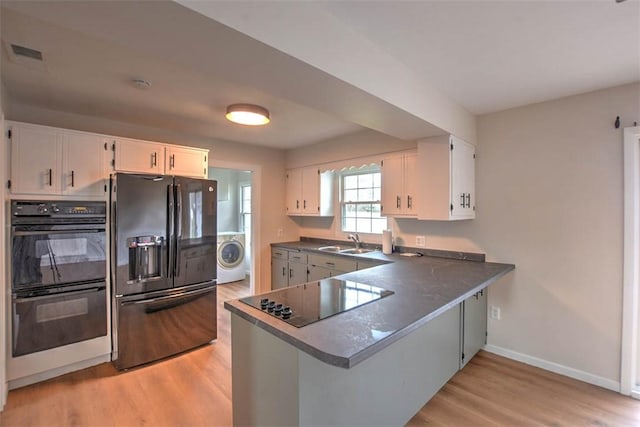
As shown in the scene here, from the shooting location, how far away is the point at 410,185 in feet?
10.4

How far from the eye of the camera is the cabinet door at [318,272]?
3.52 m

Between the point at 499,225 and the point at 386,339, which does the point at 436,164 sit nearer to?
the point at 499,225

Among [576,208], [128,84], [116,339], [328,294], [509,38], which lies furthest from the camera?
[116,339]

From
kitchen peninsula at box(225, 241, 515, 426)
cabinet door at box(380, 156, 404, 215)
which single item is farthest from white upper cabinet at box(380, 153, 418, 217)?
kitchen peninsula at box(225, 241, 515, 426)

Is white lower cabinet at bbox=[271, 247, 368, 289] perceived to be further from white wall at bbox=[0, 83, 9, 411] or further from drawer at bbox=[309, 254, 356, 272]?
white wall at bbox=[0, 83, 9, 411]

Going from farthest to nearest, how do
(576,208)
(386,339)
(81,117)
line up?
(81,117)
(576,208)
(386,339)

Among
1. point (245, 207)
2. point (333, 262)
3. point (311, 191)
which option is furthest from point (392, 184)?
point (245, 207)

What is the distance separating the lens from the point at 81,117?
116 inches

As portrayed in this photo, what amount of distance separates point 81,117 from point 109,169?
77 cm

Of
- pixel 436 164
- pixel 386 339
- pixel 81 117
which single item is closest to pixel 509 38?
pixel 436 164

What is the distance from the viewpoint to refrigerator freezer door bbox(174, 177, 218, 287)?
9.37 feet

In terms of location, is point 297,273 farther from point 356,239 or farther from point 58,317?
point 58,317

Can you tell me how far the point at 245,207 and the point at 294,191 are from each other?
2.37 meters

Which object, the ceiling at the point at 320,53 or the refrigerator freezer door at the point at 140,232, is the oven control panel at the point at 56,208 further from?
the ceiling at the point at 320,53
